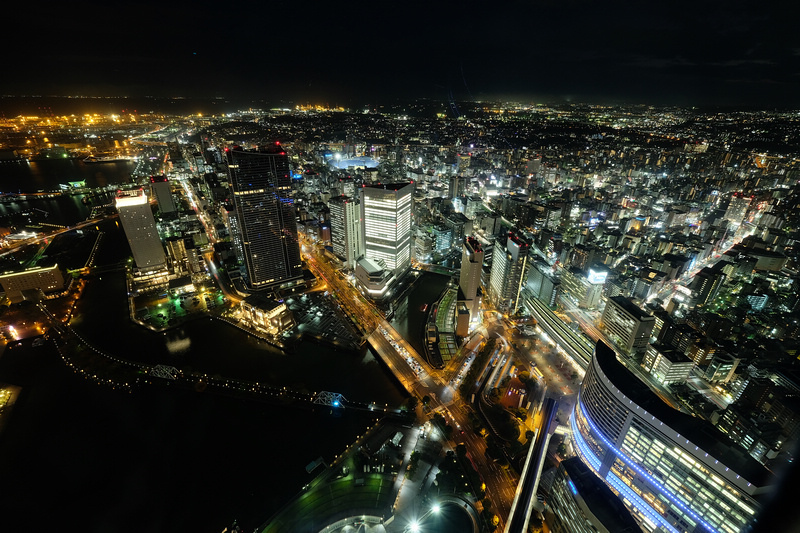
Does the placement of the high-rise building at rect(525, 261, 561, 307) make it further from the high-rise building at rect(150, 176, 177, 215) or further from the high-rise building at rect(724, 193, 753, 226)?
A: the high-rise building at rect(150, 176, 177, 215)

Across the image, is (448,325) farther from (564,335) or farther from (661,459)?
(661,459)

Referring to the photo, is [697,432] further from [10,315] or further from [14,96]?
[14,96]

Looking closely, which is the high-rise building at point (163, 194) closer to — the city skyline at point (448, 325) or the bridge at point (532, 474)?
the city skyline at point (448, 325)

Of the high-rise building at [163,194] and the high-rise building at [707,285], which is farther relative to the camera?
the high-rise building at [163,194]

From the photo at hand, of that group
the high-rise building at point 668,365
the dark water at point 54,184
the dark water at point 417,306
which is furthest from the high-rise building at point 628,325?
the dark water at point 54,184

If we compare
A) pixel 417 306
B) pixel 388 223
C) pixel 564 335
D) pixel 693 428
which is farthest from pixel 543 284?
pixel 693 428

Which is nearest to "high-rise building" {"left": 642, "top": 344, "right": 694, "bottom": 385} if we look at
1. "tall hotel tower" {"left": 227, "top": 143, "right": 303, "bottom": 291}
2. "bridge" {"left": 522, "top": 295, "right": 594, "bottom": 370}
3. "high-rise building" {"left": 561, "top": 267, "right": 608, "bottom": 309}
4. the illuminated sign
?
"bridge" {"left": 522, "top": 295, "right": 594, "bottom": 370}

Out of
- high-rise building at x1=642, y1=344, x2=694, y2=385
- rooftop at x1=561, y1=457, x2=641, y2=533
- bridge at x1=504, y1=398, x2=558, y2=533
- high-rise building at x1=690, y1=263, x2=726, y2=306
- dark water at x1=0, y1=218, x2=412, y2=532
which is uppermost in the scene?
rooftop at x1=561, y1=457, x2=641, y2=533
